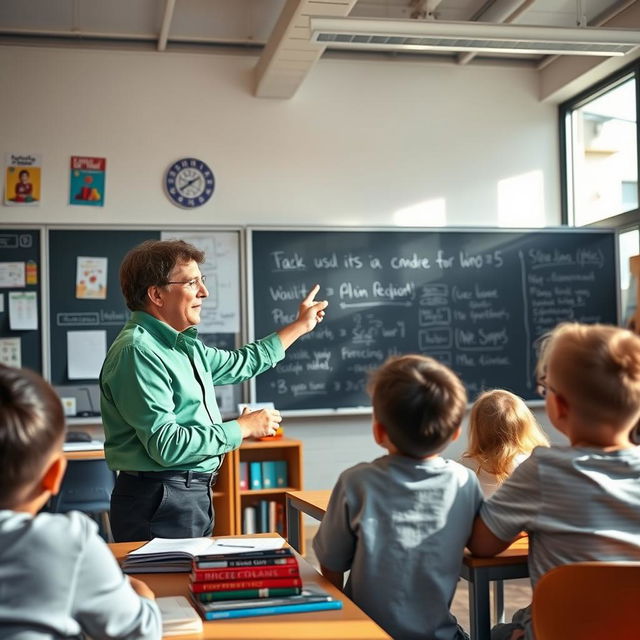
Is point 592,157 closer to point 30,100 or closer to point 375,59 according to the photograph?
point 375,59

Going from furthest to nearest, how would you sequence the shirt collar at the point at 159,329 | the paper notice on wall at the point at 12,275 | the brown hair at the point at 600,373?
the paper notice on wall at the point at 12,275
the shirt collar at the point at 159,329
the brown hair at the point at 600,373

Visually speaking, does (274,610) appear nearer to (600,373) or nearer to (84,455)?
(600,373)

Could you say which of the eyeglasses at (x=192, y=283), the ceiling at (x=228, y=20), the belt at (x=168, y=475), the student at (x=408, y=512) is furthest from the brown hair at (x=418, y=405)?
the ceiling at (x=228, y=20)

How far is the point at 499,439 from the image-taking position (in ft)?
7.68

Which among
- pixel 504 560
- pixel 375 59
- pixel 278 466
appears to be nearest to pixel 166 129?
pixel 375 59

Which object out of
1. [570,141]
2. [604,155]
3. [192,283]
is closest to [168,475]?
[192,283]

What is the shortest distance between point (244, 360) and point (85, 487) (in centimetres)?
207

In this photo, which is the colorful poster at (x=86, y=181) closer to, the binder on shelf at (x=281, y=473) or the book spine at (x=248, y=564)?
the binder on shelf at (x=281, y=473)

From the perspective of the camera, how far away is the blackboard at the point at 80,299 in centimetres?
547

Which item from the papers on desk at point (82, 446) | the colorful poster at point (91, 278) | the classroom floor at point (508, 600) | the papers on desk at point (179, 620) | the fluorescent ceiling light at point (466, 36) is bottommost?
the classroom floor at point (508, 600)

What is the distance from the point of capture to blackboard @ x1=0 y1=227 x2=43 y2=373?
5.42 metres

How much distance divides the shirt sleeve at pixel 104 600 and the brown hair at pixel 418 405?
62 centimetres

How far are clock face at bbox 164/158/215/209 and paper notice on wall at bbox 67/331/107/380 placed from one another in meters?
1.01

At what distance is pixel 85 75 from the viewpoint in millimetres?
5645
